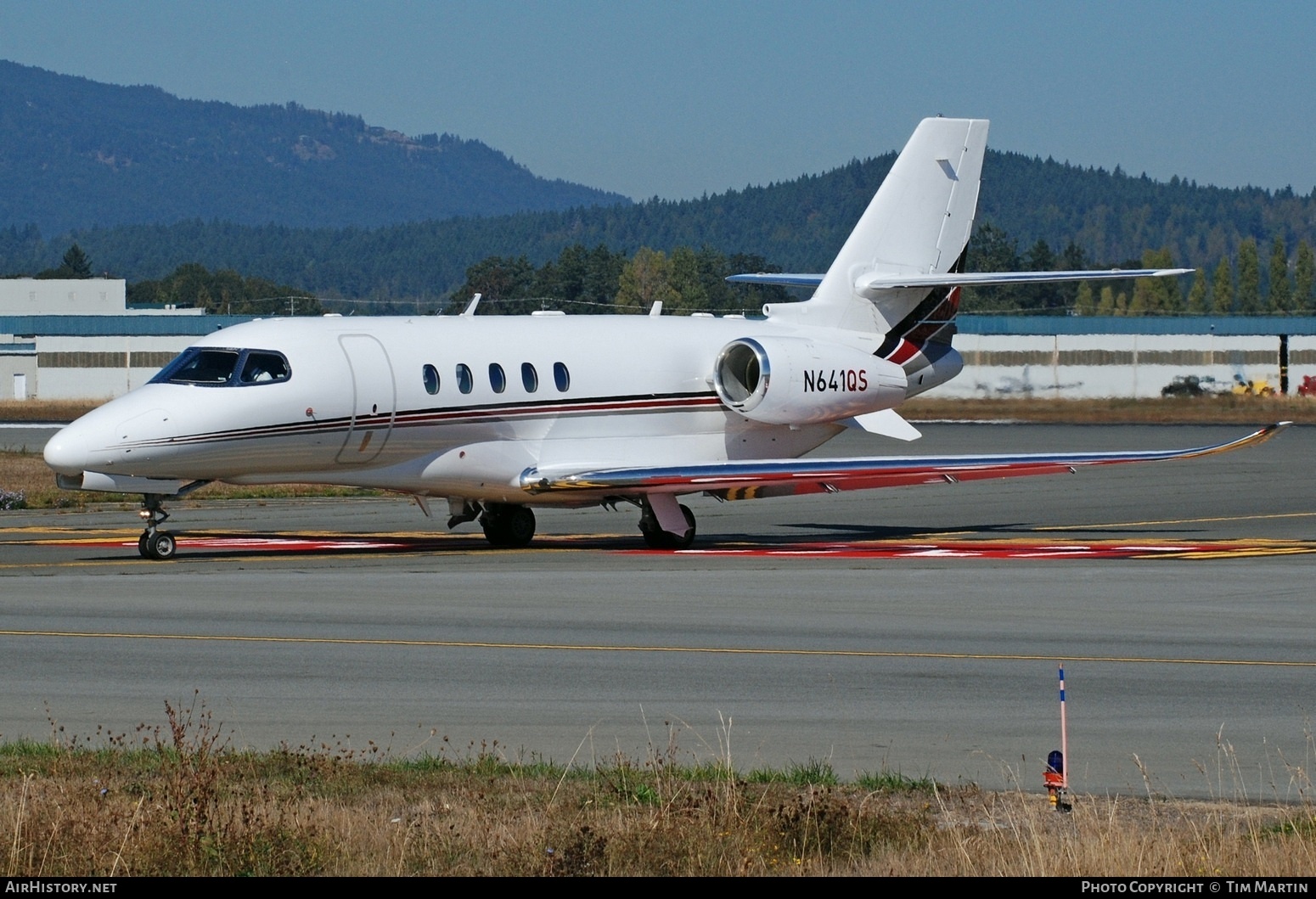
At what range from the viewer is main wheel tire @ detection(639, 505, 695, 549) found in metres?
25.6

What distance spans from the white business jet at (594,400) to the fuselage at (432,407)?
0.03 m

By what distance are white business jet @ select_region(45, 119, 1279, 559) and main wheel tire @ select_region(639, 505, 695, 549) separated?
0.04m

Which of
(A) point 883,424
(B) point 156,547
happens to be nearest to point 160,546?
(B) point 156,547

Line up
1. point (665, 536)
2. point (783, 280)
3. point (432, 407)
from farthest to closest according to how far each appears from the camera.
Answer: point (783, 280) → point (665, 536) → point (432, 407)

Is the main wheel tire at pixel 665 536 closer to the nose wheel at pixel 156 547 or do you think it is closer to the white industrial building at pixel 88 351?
the nose wheel at pixel 156 547

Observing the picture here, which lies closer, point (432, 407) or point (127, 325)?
point (432, 407)

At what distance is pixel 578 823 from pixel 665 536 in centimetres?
1671

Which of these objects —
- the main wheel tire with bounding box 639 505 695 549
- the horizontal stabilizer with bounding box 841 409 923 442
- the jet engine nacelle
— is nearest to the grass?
the main wheel tire with bounding box 639 505 695 549

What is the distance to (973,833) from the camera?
887 centimetres

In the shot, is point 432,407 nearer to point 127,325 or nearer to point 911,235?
point 911,235

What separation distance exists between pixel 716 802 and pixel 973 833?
49.6 inches

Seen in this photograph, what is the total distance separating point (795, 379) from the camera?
27.0 meters

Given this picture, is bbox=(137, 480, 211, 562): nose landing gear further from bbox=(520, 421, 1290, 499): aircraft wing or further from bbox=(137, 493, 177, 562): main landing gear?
bbox=(520, 421, 1290, 499): aircraft wing
